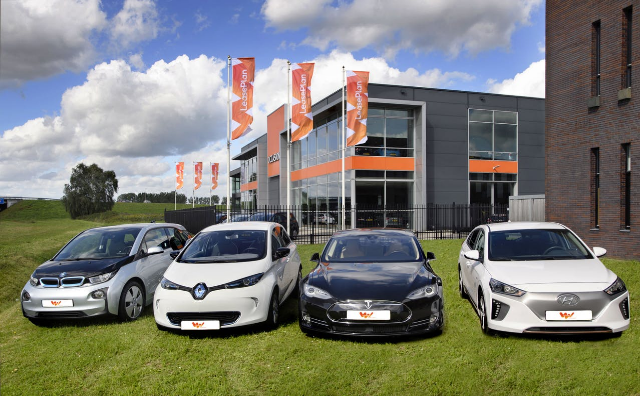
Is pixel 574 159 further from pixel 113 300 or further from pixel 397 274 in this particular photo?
pixel 113 300

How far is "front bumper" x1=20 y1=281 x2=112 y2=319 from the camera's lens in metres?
6.53

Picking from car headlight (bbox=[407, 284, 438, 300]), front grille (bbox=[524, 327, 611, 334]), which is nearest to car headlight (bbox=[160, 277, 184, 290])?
car headlight (bbox=[407, 284, 438, 300])

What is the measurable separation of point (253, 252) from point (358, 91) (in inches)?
590

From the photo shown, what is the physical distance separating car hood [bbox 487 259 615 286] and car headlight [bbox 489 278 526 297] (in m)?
0.06

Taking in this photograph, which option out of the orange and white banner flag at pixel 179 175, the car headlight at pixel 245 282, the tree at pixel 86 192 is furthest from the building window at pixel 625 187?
the tree at pixel 86 192

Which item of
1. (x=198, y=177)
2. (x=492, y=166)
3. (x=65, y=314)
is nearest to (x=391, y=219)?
(x=492, y=166)

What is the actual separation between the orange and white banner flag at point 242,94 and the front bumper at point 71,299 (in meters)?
12.6

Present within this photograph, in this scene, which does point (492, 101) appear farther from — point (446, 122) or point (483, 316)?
point (483, 316)

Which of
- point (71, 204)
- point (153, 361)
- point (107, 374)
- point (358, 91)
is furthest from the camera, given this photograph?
point (71, 204)

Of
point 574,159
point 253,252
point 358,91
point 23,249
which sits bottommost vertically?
point 23,249

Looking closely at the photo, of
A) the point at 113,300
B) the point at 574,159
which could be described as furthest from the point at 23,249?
the point at 574,159

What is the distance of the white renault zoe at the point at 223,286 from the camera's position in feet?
19.0

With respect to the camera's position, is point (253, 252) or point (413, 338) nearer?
point (413, 338)

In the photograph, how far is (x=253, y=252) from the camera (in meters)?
6.96
